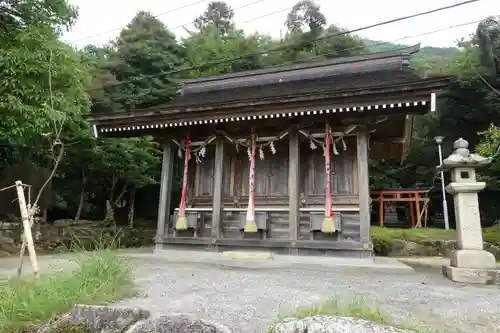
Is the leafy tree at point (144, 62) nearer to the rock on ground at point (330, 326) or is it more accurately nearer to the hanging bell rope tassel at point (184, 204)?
the hanging bell rope tassel at point (184, 204)

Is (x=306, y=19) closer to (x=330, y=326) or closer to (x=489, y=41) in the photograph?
(x=489, y=41)

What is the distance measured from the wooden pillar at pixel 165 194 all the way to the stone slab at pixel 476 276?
6838 millimetres

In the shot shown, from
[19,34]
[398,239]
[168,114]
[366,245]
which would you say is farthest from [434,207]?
[19,34]

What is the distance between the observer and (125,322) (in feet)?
10.9

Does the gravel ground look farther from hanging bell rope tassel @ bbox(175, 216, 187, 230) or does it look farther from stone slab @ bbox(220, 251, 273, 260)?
hanging bell rope tassel @ bbox(175, 216, 187, 230)

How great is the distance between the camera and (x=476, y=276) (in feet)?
20.1

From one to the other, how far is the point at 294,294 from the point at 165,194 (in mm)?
5928

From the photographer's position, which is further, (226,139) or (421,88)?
(226,139)

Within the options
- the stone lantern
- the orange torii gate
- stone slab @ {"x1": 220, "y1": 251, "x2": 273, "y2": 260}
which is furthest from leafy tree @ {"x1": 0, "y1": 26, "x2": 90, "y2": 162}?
the orange torii gate

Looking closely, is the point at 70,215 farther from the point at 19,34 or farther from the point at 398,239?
the point at 398,239

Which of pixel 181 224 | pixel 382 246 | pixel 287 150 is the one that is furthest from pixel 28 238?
pixel 382 246

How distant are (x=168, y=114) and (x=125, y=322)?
6534 millimetres

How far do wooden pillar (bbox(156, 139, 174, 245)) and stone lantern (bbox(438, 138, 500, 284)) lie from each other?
22.1 feet

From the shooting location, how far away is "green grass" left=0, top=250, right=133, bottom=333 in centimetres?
344
